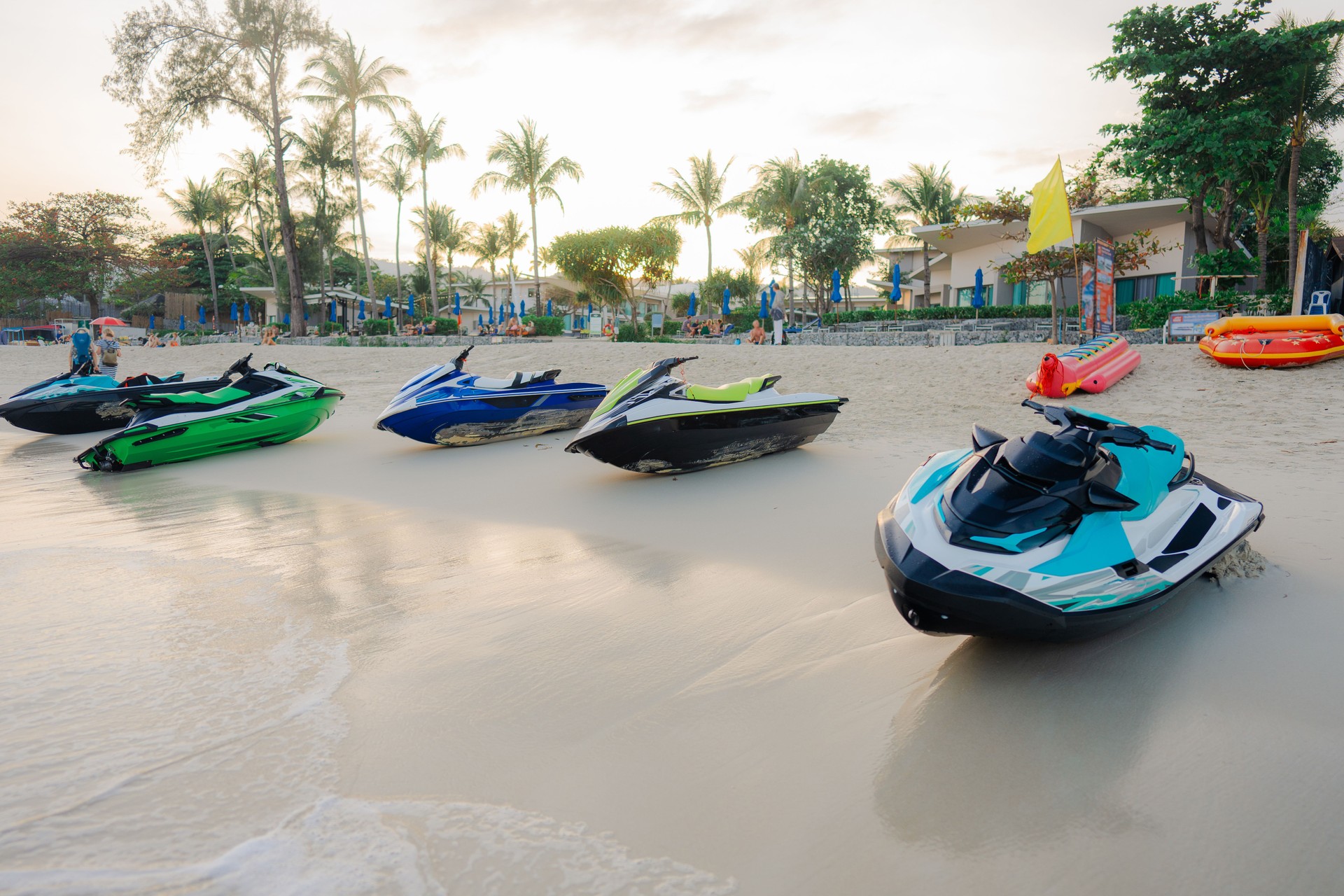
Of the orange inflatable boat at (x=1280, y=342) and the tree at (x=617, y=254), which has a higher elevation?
the tree at (x=617, y=254)

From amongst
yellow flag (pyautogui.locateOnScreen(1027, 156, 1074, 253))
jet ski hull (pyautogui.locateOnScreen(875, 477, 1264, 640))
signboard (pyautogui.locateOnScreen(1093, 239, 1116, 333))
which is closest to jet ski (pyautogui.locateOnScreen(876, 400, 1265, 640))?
jet ski hull (pyautogui.locateOnScreen(875, 477, 1264, 640))

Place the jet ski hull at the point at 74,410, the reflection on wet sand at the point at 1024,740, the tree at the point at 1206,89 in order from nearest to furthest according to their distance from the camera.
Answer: the reflection on wet sand at the point at 1024,740 < the jet ski hull at the point at 74,410 < the tree at the point at 1206,89

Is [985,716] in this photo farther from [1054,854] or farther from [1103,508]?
[1103,508]

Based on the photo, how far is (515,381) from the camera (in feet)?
27.2

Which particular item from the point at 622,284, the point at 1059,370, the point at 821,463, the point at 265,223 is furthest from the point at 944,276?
the point at 265,223

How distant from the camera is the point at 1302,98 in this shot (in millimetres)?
20062

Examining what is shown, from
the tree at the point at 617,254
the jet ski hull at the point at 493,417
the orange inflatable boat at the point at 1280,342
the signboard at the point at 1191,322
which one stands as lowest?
the jet ski hull at the point at 493,417

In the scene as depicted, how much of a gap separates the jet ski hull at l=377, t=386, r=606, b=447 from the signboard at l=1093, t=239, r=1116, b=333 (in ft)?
35.6

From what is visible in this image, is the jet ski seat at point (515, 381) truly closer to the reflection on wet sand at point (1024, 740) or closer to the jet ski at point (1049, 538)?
the jet ski at point (1049, 538)

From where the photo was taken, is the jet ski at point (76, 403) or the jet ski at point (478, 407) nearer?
the jet ski at point (478, 407)

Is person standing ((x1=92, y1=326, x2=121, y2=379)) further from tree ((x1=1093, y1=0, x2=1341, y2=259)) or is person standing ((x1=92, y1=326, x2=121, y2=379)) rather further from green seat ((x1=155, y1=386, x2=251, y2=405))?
tree ((x1=1093, y1=0, x2=1341, y2=259))

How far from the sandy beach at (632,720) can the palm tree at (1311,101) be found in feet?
69.9

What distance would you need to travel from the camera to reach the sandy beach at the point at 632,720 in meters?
1.89

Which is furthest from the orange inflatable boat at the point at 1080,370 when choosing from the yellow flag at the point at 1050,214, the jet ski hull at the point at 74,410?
the jet ski hull at the point at 74,410
